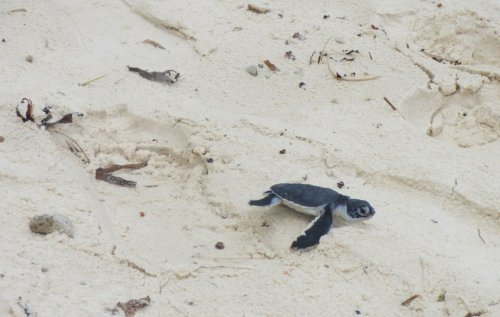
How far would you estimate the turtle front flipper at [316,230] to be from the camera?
166 cm

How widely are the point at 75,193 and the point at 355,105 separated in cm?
107

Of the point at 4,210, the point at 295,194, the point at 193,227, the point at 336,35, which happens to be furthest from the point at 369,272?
the point at 336,35

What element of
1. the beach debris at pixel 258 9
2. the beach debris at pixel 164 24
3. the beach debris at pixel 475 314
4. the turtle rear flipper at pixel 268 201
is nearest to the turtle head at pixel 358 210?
the turtle rear flipper at pixel 268 201

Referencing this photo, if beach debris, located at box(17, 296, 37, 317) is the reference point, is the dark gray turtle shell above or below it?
above

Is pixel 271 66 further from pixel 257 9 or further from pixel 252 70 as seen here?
pixel 257 9

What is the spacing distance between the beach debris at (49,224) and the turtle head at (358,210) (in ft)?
2.47

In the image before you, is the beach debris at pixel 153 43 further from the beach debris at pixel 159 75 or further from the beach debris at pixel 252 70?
the beach debris at pixel 252 70

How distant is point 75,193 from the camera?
5.76ft

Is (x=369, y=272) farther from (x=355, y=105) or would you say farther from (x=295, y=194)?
(x=355, y=105)

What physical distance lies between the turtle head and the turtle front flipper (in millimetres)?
53

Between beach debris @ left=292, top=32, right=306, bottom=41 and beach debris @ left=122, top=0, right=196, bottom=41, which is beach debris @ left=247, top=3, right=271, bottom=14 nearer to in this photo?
beach debris @ left=292, top=32, right=306, bottom=41

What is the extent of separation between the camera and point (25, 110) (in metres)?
2.00

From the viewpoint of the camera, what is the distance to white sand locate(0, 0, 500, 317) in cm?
155

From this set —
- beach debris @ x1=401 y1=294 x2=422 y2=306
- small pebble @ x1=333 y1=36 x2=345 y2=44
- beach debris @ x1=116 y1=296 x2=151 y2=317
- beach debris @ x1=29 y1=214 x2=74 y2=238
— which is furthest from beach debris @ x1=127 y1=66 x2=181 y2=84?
beach debris @ x1=401 y1=294 x2=422 y2=306
